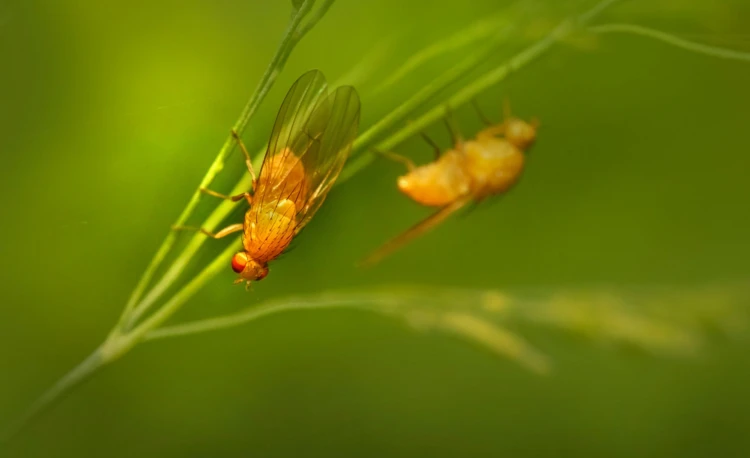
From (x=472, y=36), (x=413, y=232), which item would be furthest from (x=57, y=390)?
(x=472, y=36)

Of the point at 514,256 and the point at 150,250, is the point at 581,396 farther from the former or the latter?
the point at 150,250

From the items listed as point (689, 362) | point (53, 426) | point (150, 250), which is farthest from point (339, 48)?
point (689, 362)

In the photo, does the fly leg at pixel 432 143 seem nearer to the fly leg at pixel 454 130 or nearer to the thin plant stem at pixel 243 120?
the fly leg at pixel 454 130

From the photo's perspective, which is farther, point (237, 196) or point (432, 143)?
point (432, 143)

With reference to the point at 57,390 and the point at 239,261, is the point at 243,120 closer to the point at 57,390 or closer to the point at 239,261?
the point at 239,261

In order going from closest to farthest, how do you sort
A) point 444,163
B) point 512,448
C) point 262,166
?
point 262,166 < point 444,163 < point 512,448

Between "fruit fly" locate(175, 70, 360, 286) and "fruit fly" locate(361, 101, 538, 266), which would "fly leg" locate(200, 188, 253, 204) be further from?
"fruit fly" locate(361, 101, 538, 266)

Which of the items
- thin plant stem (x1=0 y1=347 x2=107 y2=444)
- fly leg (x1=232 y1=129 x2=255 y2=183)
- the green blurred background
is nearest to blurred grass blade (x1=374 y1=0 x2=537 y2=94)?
the green blurred background
